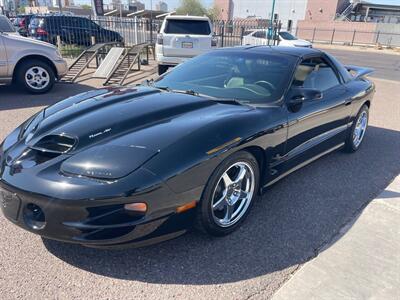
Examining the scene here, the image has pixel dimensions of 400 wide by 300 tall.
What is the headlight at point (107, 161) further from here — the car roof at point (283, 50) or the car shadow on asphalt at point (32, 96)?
the car shadow on asphalt at point (32, 96)

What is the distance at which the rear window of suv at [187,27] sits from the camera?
10.3 m

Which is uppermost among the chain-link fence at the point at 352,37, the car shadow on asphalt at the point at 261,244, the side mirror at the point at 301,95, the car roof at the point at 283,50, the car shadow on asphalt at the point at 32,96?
the car roof at the point at 283,50

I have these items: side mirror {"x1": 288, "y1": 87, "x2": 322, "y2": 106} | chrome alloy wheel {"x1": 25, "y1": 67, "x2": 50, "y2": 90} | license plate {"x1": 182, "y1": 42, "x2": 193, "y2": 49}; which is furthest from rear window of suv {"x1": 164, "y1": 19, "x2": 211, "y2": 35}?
side mirror {"x1": 288, "y1": 87, "x2": 322, "y2": 106}

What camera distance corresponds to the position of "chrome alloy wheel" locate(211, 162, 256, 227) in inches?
107

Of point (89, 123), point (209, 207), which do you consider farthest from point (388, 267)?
point (89, 123)

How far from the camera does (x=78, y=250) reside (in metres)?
2.55

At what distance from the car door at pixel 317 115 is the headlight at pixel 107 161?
1590mm

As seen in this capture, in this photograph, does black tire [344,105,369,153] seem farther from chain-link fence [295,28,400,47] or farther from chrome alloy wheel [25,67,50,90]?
chain-link fence [295,28,400,47]

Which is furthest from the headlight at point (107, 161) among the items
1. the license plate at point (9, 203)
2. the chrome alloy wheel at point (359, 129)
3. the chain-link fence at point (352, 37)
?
the chain-link fence at point (352, 37)

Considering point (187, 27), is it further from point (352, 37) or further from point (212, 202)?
point (352, 37)

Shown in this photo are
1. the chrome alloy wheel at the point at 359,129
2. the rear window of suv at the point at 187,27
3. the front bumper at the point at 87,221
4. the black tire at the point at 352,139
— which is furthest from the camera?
the rear window of suv at the point at 187,27

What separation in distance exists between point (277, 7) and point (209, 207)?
72818 millimetres

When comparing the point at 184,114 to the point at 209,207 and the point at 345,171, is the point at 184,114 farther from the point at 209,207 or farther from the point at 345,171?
the point at 345,171

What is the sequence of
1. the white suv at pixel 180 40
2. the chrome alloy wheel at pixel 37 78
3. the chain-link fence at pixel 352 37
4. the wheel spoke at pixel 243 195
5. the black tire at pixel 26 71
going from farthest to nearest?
the chain-link fence at pixel 352 37
the white suv at pixel 180 40
the chrome alloy wheel at pixel 37 78
the black tire at pixel 26 71
the wheel spoke at pixel 243 195
